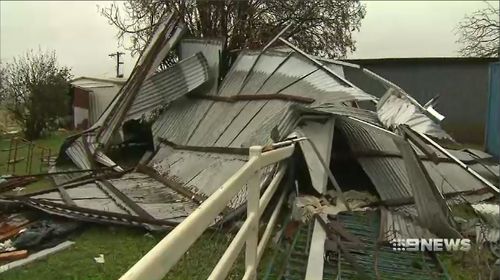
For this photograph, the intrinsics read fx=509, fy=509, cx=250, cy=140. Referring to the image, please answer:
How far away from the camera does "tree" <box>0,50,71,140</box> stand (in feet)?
68.8

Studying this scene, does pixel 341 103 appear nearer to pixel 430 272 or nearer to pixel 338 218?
pixel 338 218

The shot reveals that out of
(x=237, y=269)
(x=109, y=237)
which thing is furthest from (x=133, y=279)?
(x=109, y=237)

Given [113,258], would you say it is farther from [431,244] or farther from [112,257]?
[431,244]

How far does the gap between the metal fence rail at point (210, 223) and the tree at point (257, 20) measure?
1085 centimetres

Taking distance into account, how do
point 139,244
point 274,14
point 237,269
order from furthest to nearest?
point 274,14 < point 139,244 < point 237,269

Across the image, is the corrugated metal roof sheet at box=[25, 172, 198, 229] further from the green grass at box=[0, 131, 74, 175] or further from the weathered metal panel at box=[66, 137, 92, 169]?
the green grass at box=[0, 131, 74, 175]

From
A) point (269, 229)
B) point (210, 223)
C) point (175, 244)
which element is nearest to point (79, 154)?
point (269, 229)

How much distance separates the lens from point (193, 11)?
15656mm

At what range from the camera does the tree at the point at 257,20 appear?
51.6 feet

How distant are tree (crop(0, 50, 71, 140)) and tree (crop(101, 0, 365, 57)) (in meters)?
5.34

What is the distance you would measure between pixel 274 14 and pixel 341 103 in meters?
10.9

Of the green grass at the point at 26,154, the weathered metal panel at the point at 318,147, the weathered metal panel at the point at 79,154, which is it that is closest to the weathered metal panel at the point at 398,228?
the weathered metal panel at the point at 318,147

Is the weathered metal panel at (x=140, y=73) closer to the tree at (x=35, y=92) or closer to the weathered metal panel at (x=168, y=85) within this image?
the weathered metal panel at (x=168, y=85)

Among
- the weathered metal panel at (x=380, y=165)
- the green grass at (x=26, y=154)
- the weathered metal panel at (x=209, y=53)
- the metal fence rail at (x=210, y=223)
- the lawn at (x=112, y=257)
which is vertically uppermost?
the weathered metal panel at (x=209, y=53)
